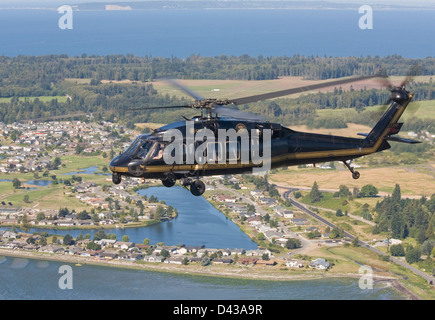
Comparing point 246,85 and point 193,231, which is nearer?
point 193,231

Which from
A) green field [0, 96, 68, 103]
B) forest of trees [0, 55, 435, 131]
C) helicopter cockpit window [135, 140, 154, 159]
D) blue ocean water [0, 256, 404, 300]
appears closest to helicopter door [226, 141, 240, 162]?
helicopter cockpit window [135, 140, 154, 159]

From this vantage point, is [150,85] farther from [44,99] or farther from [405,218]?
[405,218]

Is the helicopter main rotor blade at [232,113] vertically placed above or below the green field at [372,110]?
above

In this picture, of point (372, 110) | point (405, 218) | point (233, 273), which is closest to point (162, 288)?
point (233, 273)

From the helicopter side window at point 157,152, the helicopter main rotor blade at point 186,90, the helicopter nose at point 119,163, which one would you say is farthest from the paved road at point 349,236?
the helicopter nose at point 119,163

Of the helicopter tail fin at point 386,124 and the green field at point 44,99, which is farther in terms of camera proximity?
the green field at point 44,99

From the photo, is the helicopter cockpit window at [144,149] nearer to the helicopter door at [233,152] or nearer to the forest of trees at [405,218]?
the helicopter door at [233,152]

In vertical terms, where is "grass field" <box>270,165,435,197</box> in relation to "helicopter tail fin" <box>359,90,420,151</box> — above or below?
below

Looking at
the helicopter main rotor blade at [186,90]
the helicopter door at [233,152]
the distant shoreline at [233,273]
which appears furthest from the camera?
the distant shoreline at [233,273]

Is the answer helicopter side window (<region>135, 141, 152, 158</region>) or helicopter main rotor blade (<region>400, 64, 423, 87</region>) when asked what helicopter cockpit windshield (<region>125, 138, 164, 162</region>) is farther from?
helicopter main rotor blade (<region>400, 64, 423, 87</region>)

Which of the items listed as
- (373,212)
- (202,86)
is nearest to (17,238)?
(373,212)

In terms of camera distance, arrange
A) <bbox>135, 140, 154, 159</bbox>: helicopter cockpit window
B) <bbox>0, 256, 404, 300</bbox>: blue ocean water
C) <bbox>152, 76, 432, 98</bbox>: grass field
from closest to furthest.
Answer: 1. <bbox>135, 140, 154, 159</bbox>: helicopter cockpit window
2. <bbox>0, 256, 404, 300</bbox>: blue ocean water
3. <bbox>152, 76, 432, 98</bbox>: grass field
